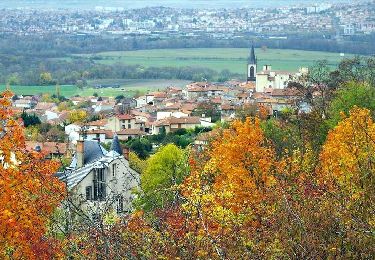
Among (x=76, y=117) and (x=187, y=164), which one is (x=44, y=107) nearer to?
(x=76, y=117)

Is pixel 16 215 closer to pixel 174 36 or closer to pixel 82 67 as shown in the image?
pixel 82 67

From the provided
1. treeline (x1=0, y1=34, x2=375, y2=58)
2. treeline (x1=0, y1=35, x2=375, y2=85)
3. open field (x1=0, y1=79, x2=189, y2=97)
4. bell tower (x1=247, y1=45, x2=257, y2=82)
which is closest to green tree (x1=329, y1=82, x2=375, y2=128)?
open field (x1=0, y1=79, x2=189, y2=97)

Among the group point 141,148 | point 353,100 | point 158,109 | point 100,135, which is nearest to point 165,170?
point 353,100

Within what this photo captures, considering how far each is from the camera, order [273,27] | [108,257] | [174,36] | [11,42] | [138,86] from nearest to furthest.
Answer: [108,257] → [138,86] → [11,42] → [174,36] → [273,27]

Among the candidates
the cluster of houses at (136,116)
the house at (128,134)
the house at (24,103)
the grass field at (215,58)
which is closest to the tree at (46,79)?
the cluster of houses at (136,116)

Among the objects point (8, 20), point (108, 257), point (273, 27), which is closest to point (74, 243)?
point (108, 257)
